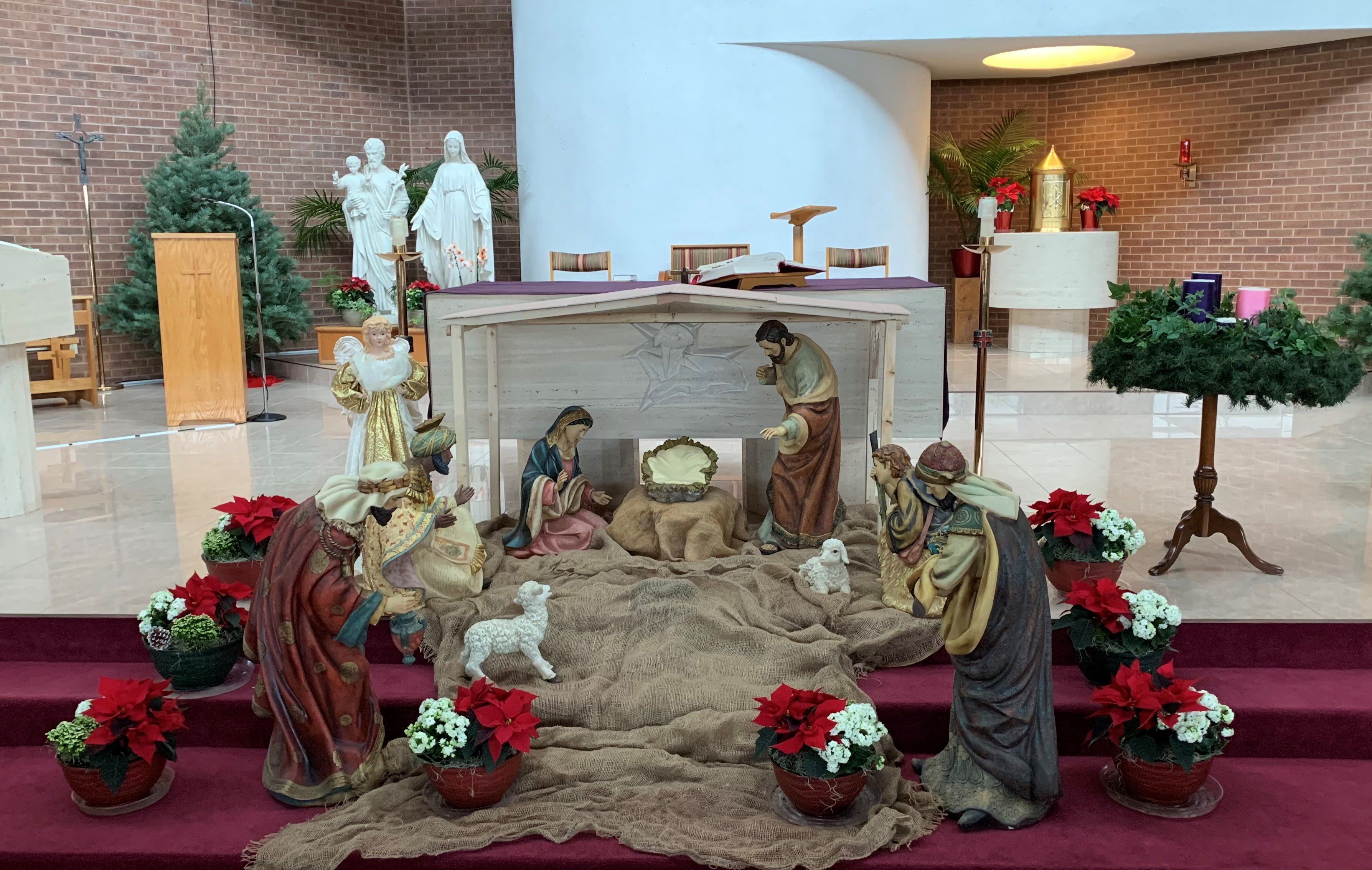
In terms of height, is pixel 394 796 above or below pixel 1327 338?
below

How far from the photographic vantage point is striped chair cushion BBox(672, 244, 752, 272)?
30.0 feet

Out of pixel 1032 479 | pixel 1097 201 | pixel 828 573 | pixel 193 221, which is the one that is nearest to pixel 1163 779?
pixel 828 573

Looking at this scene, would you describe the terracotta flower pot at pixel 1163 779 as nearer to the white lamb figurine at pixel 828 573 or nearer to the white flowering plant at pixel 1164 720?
the white flowering plant at pixel 1164 720

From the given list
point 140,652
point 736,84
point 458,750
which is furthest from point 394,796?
point 736,84

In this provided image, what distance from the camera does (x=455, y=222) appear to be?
11625mm

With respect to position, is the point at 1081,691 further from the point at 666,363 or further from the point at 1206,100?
the point at 1206,100

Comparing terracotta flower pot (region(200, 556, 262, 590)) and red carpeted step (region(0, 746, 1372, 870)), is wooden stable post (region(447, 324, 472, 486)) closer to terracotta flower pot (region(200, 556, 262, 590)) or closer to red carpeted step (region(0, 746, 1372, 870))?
terracotta flower pot (region(200, 556, 262, 590))

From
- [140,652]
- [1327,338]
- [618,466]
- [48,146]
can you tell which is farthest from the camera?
[48,146]

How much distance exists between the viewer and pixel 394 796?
371 cm

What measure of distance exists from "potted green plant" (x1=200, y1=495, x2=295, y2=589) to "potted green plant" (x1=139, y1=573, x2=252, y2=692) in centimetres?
56

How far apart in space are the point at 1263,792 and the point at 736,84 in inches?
324

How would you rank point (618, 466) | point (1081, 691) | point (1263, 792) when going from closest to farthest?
point (1263, 792), point (1081, 691), point (618, 466)

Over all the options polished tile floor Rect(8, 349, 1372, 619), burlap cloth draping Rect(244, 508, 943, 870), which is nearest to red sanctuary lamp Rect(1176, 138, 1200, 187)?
polished tile floor Rect(8, 349, 1372, 619)

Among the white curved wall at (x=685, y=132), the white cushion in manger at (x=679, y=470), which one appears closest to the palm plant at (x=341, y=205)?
the white curved wall at (x=685, y=132)
